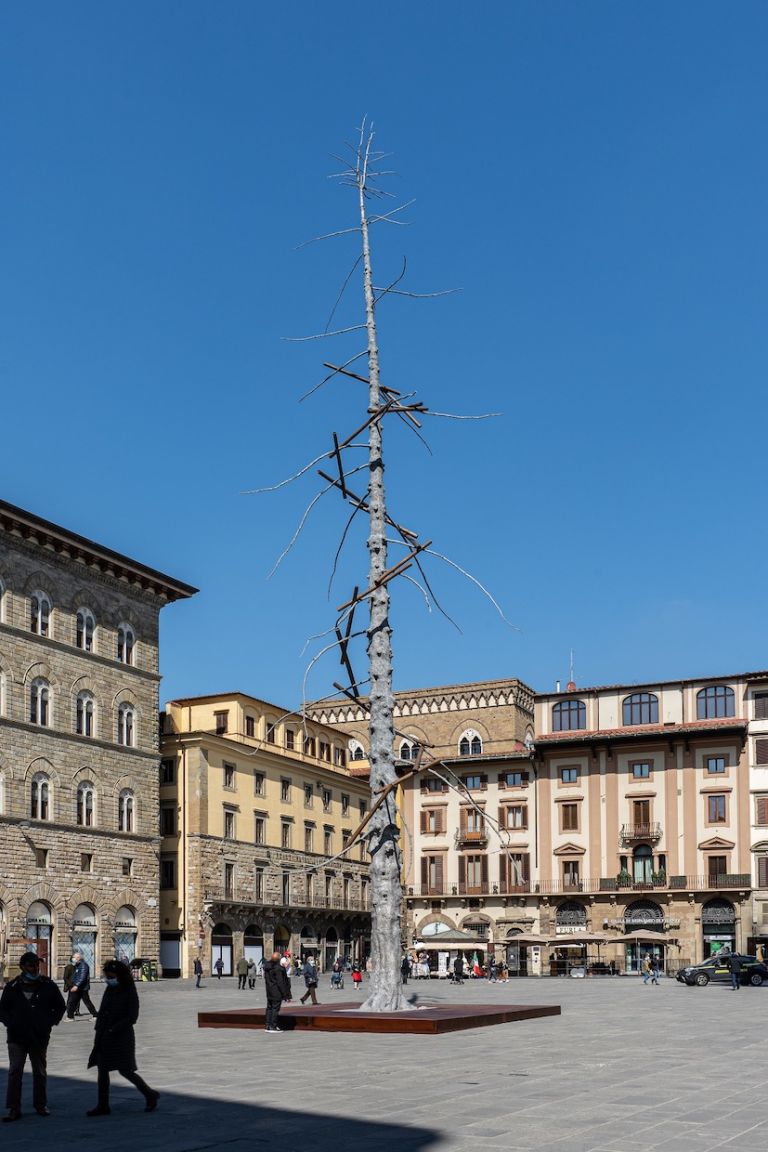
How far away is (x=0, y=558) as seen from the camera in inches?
2036

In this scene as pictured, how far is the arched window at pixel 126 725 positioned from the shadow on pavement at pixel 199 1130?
1761 inches

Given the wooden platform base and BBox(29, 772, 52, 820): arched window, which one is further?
BBox(29, 772, 52, 820): arched window

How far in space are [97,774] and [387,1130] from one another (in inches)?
1819

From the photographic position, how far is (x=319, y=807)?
7538cm

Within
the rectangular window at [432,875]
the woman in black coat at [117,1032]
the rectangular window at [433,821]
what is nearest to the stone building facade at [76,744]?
the rectangular window at [432,875]

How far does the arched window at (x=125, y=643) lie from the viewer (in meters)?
58.9

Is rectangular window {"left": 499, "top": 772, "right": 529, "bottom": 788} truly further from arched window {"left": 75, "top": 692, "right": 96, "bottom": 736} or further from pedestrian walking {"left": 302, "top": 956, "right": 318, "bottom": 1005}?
pedestrian walking {"left": 302, "top": 956, "right": 318, "bottom": 1005}

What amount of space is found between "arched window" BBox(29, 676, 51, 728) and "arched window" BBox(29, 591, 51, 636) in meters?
1.89

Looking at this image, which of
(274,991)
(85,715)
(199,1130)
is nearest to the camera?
(199,1130)

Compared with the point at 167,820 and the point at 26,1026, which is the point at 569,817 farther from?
the point at 26,1026

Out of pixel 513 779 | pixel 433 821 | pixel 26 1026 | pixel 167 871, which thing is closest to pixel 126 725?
pixel 167 871

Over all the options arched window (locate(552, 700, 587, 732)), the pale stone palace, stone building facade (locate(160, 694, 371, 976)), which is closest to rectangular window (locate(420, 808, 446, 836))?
the pale stone palace

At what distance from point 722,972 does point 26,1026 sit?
1792 inches

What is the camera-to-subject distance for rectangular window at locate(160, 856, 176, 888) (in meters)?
62.8
